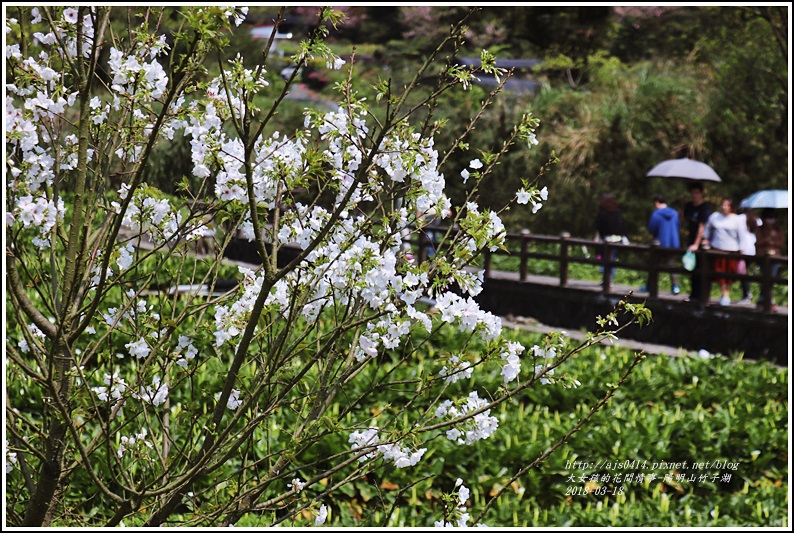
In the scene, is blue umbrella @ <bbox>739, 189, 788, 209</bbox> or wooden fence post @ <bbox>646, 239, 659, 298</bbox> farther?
blue umbrella @ <bbox>739, 189, 788, 209</bbox>

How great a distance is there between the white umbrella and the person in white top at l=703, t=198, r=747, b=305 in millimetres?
3212

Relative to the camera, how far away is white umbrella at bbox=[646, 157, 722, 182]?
1421 cm

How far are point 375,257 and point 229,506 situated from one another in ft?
3.13

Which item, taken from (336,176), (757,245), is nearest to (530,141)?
(336,176)

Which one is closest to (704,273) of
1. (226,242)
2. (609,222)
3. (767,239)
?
(767,239)

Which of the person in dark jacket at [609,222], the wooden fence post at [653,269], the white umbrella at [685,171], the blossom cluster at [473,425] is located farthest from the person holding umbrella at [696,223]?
the blossom cluster at [473,425]

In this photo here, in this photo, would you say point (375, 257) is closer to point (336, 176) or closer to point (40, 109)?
point (336, 176)

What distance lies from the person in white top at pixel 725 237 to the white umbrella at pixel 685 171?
126 inches

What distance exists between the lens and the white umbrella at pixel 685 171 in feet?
46.6

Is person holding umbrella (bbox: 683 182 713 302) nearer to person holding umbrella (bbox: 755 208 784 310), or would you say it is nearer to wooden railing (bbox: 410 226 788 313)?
wooden railing (bbox: 410 226 788 313)

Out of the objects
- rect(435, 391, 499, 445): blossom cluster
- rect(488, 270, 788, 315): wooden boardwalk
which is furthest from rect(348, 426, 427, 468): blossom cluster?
rect(488, 270, 788, 315): wooden boardwalk

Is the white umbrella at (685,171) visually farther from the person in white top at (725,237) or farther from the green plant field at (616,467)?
the green plant field at (616,467)

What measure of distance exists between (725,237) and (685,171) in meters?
3.59

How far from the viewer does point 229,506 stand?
2.63 meters
